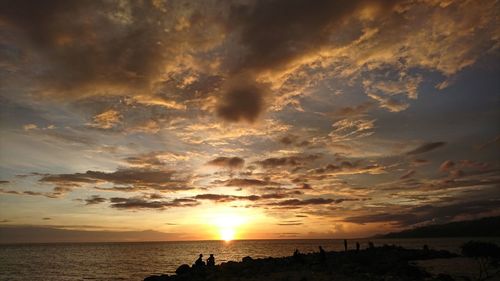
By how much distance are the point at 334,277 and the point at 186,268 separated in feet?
85.4

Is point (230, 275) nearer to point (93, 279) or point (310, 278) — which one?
point (310, 278)

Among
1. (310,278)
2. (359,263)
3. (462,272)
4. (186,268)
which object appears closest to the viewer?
(310,278)

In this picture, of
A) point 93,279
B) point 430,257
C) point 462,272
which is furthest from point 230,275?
point 430,257

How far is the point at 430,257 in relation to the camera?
2510 inches

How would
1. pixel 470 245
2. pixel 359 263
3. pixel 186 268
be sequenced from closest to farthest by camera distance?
1. pixel 470 245
2. pixel 359 263
3. pixel 186 268

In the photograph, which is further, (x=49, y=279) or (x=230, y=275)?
(x=49, y=279)

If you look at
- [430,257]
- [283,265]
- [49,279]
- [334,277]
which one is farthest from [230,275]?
[49,279]

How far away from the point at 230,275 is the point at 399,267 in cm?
1929

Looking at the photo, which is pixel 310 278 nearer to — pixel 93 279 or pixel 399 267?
pixel 399 267

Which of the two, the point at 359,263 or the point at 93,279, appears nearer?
the point at 359,263

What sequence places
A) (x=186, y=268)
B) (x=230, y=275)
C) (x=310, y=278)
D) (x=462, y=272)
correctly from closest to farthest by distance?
(x=310, y=278), (x=462, y=272), (x=230, y=275), (x=186, y=268)

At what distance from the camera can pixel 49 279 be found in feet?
227

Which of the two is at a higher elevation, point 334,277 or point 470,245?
point 470,245

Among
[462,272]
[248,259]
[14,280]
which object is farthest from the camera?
[14,280]
